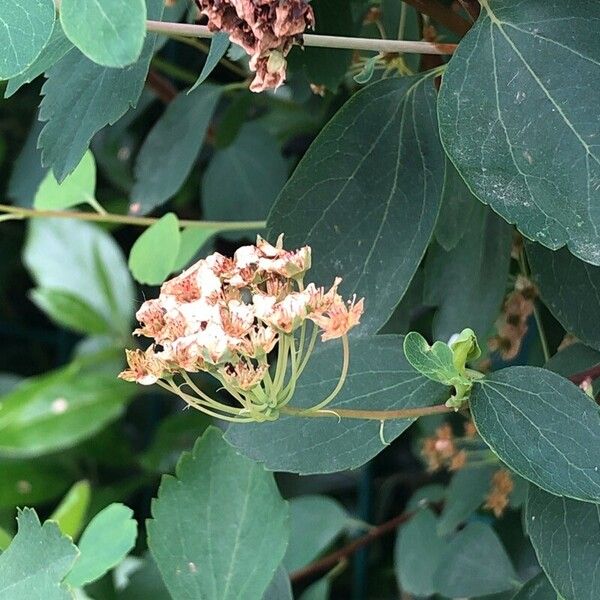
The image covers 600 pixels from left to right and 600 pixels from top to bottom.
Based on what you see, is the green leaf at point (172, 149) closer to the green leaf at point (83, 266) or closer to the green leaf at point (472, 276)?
the green leaf at point (472, 276)

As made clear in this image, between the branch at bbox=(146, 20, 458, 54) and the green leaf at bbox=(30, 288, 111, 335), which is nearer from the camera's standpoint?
the branch at bbox=(146, 20, 458, 54)

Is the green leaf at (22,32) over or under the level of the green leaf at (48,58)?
over

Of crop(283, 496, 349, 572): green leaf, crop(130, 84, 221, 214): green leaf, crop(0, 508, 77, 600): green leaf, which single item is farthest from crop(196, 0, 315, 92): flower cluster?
crop(283, 496, 349, 572): green leaf

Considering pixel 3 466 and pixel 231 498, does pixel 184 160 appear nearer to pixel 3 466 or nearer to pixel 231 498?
pixel 231 498

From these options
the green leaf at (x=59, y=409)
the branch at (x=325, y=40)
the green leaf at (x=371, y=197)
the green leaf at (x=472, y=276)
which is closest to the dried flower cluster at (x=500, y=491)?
the green leaf at (x=472, y=276)

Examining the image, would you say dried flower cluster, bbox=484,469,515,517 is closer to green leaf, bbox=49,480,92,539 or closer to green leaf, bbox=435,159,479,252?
green leaf, bbox=435,159,479,252

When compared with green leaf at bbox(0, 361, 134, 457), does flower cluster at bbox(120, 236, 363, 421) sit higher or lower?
higher
